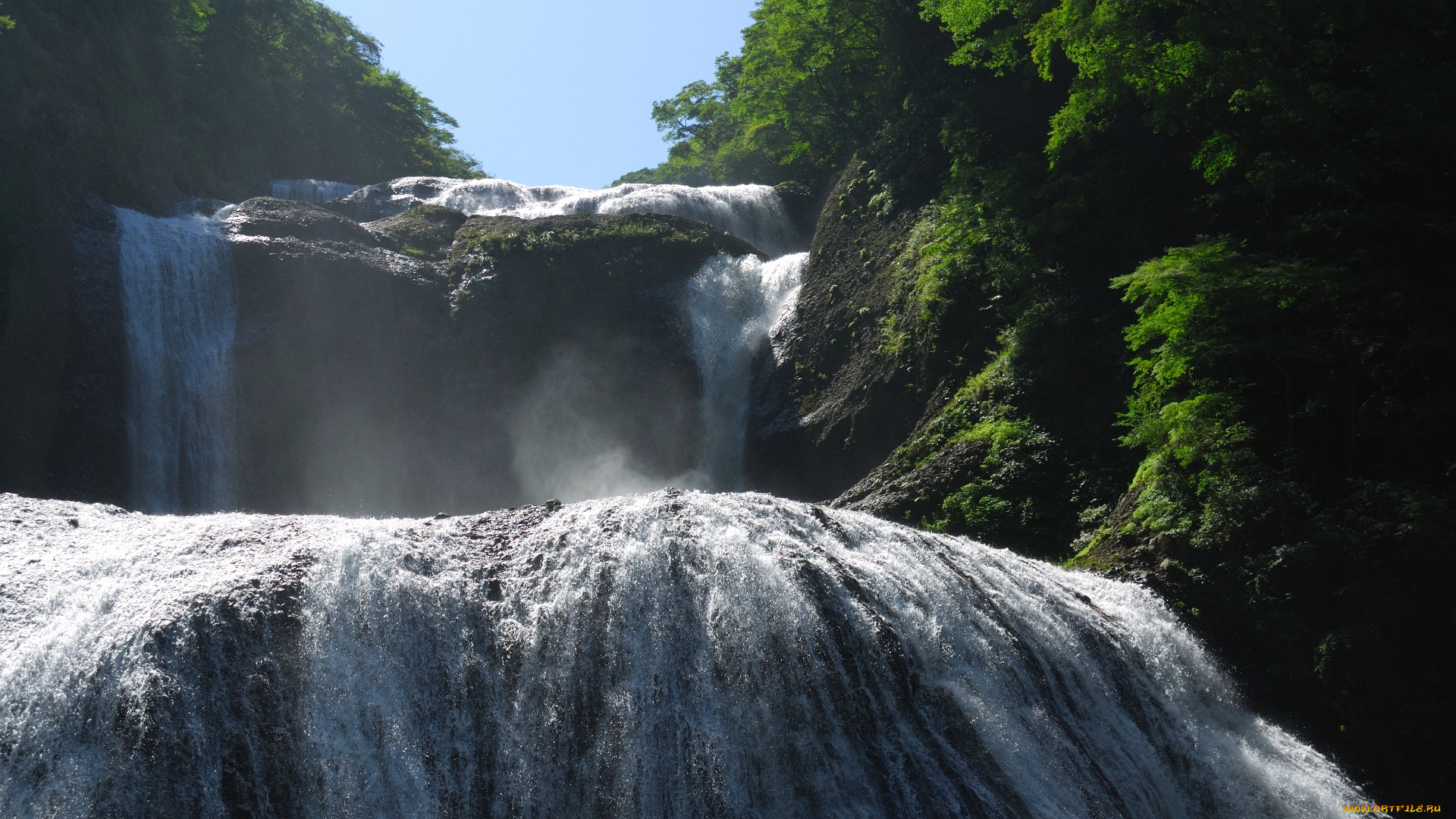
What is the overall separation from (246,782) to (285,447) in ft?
42.6

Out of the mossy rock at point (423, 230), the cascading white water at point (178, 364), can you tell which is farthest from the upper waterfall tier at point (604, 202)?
the cascading white water at point (178, 364)

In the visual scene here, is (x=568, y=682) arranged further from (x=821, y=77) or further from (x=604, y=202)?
(x=821, y=77)

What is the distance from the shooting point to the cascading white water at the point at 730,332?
18.3 m

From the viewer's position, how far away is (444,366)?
Answer: 18766mm

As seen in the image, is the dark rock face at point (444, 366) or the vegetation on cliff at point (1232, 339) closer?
the vegetation on cliff at point (1232, 339)

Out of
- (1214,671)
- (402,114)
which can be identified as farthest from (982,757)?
(402,114)

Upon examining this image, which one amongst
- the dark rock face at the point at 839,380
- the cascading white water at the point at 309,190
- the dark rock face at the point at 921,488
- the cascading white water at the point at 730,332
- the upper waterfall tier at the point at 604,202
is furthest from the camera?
the cascading white water at the point at 309,190

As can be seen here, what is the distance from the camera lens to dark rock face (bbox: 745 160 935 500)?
15820mm

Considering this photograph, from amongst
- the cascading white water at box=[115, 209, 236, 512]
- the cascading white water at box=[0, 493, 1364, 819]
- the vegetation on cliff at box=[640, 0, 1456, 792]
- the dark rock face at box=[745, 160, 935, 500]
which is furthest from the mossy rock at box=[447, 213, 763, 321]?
the cascading white water at box=[0, 493, 1364, 819]

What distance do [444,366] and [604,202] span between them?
26.9 ft

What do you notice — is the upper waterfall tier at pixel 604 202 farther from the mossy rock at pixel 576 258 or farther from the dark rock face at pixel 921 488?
the dark rock face at pixel 921 488

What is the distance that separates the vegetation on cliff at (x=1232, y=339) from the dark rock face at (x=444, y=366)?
5717mm

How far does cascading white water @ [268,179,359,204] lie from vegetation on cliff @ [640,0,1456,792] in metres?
18.6

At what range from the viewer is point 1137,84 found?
12141 mm
